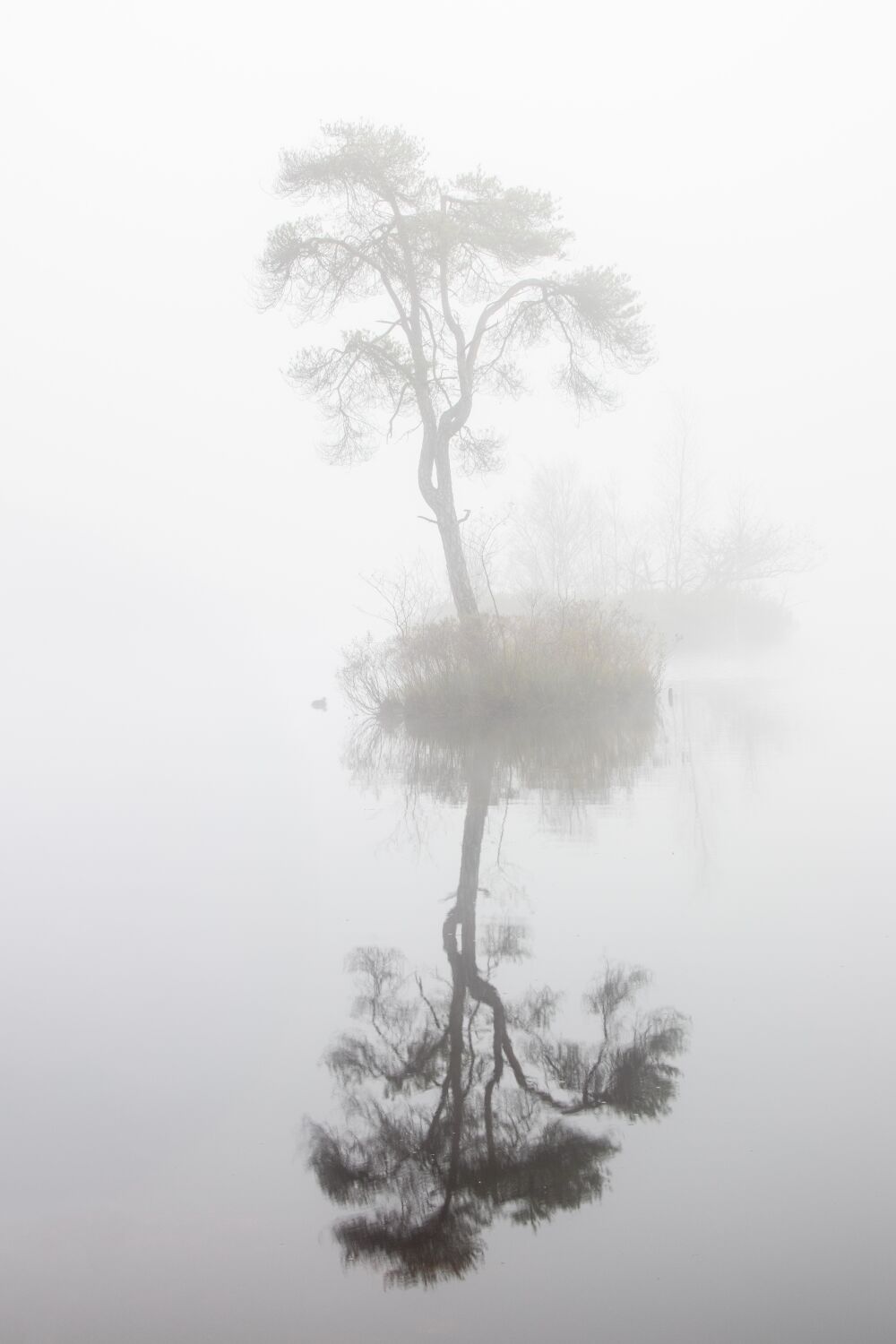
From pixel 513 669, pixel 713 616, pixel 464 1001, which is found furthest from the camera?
pixel 713 616

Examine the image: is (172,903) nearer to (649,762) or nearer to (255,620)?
(649,762)

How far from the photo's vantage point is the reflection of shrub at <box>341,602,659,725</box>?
14547 mm

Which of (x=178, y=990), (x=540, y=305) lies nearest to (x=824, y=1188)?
(x=178, y=990)

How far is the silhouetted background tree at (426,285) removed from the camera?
704 inches

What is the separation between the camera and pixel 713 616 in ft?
125

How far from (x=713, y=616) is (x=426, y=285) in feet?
73.3

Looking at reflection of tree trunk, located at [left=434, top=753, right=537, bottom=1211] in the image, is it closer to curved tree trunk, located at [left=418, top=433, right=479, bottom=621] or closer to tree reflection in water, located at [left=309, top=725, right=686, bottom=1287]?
tree reflection in water, located at [left=309, top=725, right=686, bottom=1287]

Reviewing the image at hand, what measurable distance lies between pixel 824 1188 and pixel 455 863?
3.91 metres

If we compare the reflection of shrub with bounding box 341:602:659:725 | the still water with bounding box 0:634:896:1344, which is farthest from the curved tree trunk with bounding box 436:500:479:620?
the still water with bounding box 0:634:896:1344

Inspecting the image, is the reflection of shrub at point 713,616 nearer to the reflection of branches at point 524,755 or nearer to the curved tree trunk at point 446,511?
the curved tree trunk at point 446,511

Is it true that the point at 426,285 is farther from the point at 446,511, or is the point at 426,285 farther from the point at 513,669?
the point at 513,669

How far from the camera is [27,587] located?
79.0m

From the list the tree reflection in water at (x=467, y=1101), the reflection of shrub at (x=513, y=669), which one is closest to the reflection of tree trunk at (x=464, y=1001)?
the tree reflection in water at (x=467, y=1101)

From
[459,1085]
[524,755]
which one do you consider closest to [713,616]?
[524,755]
